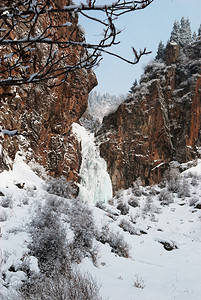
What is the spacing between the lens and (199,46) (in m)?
32.2

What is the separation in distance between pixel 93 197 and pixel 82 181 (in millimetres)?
1982

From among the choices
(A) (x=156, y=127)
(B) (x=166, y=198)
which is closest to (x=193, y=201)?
(B) (x=166, y=198)

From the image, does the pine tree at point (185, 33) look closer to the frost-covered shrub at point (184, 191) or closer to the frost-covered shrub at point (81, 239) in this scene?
the frost-covered shrub at point (184, 191)

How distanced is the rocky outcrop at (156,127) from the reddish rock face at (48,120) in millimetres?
A: 9280

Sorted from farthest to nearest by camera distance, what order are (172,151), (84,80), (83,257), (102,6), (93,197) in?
1. (172,151)
2. (93,197)
3. (84,80)
4. (83,257)
5. (102,6)

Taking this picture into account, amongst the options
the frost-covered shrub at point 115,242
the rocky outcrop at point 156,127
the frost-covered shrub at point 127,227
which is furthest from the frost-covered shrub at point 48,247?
the rocky outcrop at point 156,127

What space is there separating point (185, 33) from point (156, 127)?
→ 813 inches

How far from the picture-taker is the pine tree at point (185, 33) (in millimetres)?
37312

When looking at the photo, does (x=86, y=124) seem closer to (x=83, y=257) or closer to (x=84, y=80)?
(x=84, y=80)

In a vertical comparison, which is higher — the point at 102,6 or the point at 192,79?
the point at 192,79

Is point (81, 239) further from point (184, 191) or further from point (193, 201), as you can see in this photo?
point (184, 191)

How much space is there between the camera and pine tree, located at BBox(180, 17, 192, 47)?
37.3m

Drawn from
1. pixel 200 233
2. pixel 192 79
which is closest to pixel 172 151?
pixel 192 79

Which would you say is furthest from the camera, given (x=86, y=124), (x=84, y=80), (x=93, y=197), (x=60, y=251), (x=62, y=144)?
(x=86, y=124)
